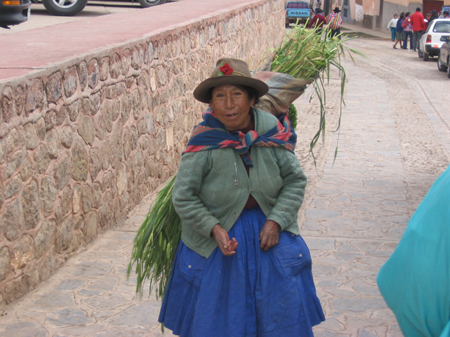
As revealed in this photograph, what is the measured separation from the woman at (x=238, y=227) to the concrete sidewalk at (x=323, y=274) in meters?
1.22

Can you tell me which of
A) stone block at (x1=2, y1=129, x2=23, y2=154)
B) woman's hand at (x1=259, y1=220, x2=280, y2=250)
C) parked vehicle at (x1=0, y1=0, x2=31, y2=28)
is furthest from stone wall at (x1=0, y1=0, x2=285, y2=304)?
parked vehicle at (x1=0, y1=0, x2=31, y2=28)

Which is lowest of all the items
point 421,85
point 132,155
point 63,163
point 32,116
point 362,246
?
point 421,85

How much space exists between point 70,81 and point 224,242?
2.62 metres

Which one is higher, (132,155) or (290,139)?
(290,139)

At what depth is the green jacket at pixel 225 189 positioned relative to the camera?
118 inches

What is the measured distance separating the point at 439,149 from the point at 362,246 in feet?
14.8

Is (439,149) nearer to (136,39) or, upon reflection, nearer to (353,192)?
(353,192)

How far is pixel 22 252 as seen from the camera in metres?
4.41

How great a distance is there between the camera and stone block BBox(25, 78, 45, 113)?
441cm

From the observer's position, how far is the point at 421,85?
1697 cm

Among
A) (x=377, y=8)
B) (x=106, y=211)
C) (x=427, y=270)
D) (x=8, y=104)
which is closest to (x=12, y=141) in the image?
(x=8, y=104)

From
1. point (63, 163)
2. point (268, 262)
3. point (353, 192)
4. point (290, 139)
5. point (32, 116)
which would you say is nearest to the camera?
point (268, 262)

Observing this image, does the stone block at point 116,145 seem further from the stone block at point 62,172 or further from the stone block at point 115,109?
the stone block at point 62,172

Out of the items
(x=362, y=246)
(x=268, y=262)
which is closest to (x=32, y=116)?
(x=268, y=262)
